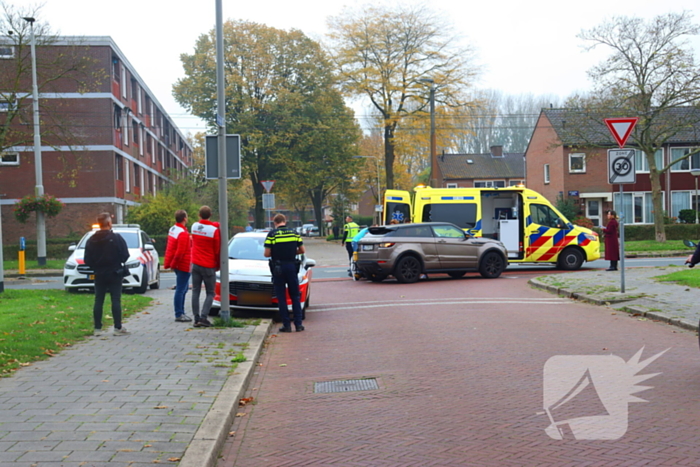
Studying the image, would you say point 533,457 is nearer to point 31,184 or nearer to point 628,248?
point 628,248

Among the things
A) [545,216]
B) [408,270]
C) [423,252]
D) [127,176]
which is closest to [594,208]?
[545,216]

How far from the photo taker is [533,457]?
14.9ft

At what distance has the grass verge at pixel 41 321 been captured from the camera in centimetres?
797

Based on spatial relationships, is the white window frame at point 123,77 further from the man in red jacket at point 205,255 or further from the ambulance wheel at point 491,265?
the man in red jacket at point 205,255

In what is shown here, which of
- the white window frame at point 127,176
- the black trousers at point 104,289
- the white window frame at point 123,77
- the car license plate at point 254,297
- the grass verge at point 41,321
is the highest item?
the white window frame at point 123,77

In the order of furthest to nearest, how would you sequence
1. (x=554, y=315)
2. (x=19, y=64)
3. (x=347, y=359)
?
(x=19, y=64)
(x=554, y=315)
(x=347, y=359)

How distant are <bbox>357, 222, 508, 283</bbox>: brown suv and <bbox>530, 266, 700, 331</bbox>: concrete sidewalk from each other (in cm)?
184

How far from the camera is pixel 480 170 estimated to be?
7312 cm

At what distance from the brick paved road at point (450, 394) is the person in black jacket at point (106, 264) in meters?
2.31

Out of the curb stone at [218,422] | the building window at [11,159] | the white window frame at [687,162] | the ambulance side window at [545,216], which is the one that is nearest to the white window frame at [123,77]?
the building window at [11,159]

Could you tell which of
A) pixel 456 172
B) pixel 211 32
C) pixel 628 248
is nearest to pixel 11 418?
pixel 628 248

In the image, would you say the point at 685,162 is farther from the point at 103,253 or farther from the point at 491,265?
the point at 103,253

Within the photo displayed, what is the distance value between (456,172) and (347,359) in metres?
65.1

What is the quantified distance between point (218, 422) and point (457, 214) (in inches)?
665
